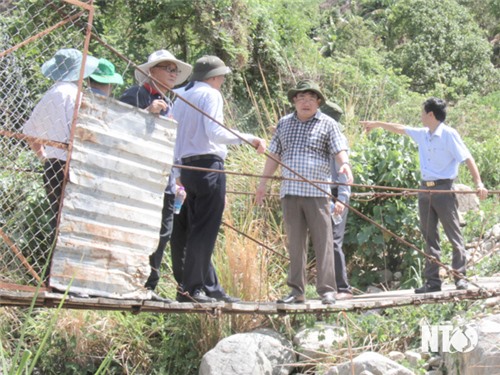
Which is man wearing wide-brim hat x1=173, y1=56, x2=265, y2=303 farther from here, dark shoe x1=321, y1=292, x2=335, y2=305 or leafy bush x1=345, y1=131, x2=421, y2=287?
leafy bush x1=345, y1=131, x2=421, y2=287

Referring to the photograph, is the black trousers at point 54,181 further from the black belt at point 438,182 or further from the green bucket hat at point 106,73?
the black belt at point 438,182

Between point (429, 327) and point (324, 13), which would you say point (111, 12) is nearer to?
point (429, 327)

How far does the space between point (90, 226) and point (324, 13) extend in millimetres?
14526

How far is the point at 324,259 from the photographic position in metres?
5.24

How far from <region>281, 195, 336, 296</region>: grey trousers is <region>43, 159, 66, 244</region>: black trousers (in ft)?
4.92

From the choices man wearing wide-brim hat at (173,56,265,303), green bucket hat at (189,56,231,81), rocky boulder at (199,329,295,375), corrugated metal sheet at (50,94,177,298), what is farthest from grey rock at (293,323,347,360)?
green bucket hat at (189,56,231,81)

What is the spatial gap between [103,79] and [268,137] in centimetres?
362

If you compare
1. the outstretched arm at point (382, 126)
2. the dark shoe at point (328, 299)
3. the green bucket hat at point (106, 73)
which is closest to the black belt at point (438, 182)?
the outstretched arm at point (382, 126)

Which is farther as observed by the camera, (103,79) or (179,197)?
(179,197)

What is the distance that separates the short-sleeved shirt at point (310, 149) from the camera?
5.20 metres

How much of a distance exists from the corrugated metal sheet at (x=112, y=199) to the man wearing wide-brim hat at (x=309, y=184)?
103 cm

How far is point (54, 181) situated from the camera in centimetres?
441

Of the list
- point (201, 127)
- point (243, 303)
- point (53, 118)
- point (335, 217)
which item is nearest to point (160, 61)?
point (201, 127)

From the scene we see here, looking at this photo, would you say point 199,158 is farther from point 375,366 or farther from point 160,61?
point 375,366
